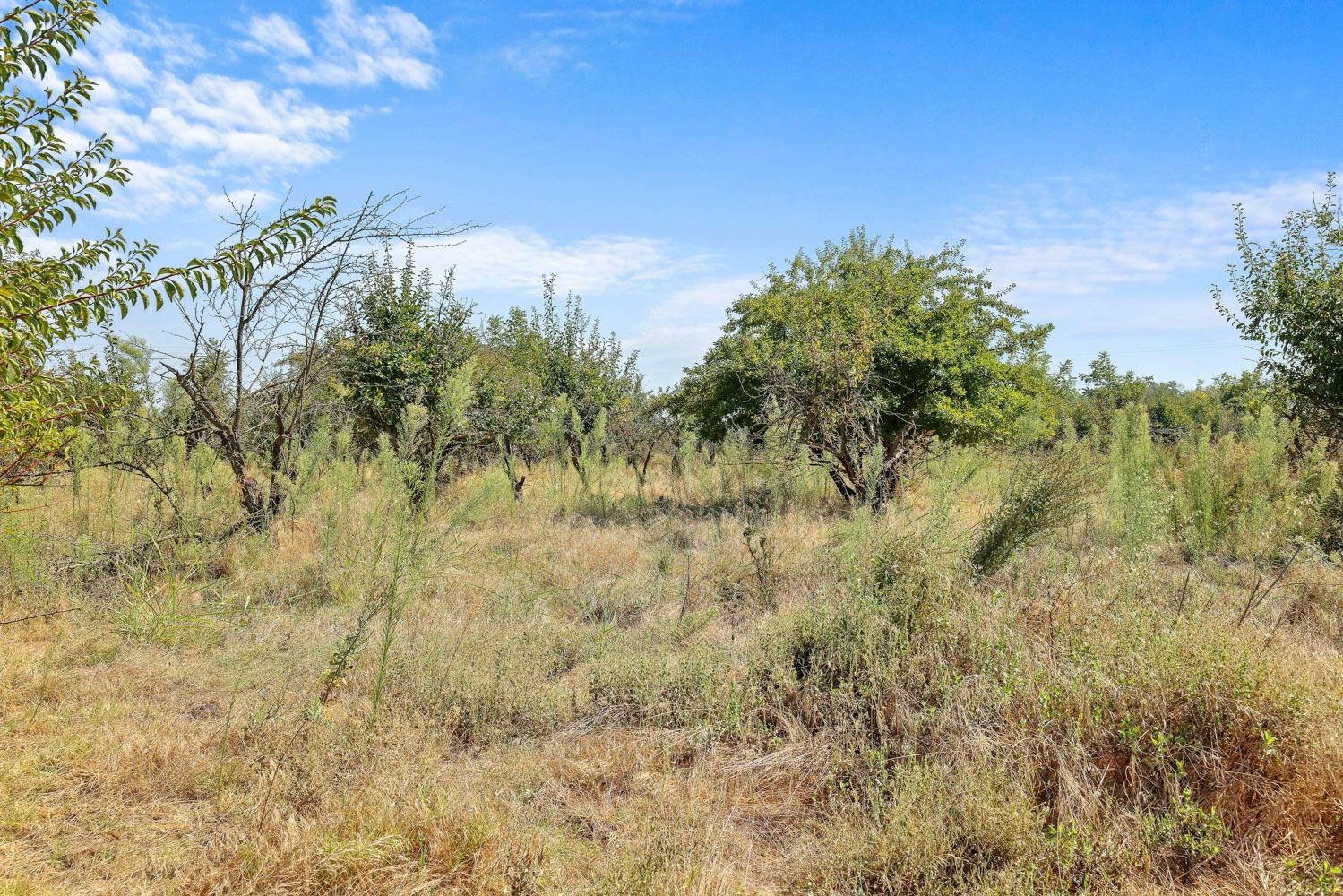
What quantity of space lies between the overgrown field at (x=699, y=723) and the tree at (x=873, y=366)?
11.0 feet

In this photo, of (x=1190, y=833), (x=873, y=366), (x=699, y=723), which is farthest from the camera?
(x=873, y=366)

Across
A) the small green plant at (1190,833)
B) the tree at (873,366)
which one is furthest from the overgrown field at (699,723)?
the tree at (873,366)

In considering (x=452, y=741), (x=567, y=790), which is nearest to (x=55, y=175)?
(x=452, y=741)

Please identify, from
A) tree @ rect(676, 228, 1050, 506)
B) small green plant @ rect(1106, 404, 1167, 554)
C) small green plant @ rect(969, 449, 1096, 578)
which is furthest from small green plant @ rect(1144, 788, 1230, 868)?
tree @ rect(676, 228, 1050, 506)

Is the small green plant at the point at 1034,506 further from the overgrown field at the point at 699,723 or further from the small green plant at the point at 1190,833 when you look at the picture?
the small green plant at the point at 1190,833

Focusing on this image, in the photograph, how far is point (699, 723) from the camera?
387cm

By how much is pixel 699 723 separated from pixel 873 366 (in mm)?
7308

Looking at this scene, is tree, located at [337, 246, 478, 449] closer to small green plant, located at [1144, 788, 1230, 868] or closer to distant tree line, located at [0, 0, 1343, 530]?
distant tree line, located at [0, 0, 1343, 530]

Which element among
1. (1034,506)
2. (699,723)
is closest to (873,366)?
(1034,506)

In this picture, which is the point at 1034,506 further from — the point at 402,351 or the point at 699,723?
the point at 402,351

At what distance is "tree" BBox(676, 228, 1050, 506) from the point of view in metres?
9.20

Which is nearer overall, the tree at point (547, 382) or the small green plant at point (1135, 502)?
the small green plant at point (1135, 502)

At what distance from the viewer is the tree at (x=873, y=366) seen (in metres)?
9.20

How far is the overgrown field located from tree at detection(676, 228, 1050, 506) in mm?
3344
